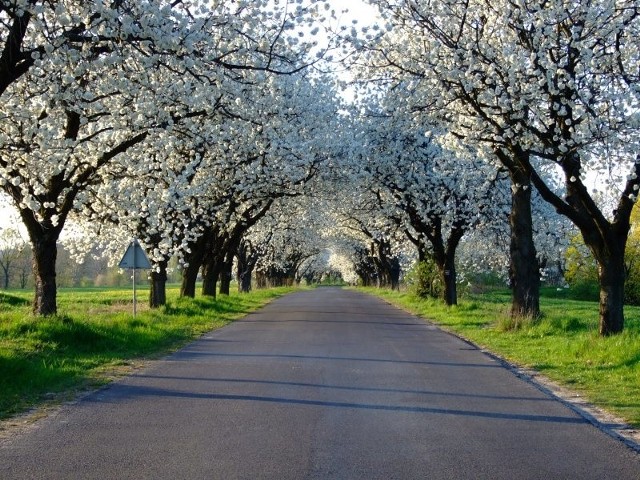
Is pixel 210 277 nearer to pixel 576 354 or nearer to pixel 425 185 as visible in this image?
pixel 425 185

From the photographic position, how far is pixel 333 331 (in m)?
20.6

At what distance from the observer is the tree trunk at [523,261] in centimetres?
2069

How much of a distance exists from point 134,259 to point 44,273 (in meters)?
3.15

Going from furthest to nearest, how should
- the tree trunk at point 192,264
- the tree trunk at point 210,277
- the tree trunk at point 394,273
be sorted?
the tree trunk at point 394,273 → the tree trunk at point 210,277 → the tree trunk at point 192,264

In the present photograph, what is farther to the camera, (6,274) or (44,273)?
(6,274)

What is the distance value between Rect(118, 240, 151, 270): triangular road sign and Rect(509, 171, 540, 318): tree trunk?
32.4 ft

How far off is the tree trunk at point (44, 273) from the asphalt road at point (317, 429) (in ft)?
17.8

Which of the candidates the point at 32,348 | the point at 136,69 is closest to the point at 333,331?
the point at 32,348

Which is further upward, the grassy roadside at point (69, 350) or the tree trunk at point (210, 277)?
the tree trunk at point (210, 277)

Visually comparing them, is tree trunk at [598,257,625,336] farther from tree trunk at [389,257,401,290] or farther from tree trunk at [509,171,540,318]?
tree trunk at [389,257,401,290]

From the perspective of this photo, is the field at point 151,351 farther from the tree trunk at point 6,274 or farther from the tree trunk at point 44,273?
the tree trunk at point 6,274

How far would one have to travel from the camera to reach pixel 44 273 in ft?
57.4

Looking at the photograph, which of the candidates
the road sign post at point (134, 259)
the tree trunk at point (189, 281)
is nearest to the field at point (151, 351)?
the road sign post at point (134, 259)

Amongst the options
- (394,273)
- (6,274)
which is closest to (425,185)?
(394,273)
